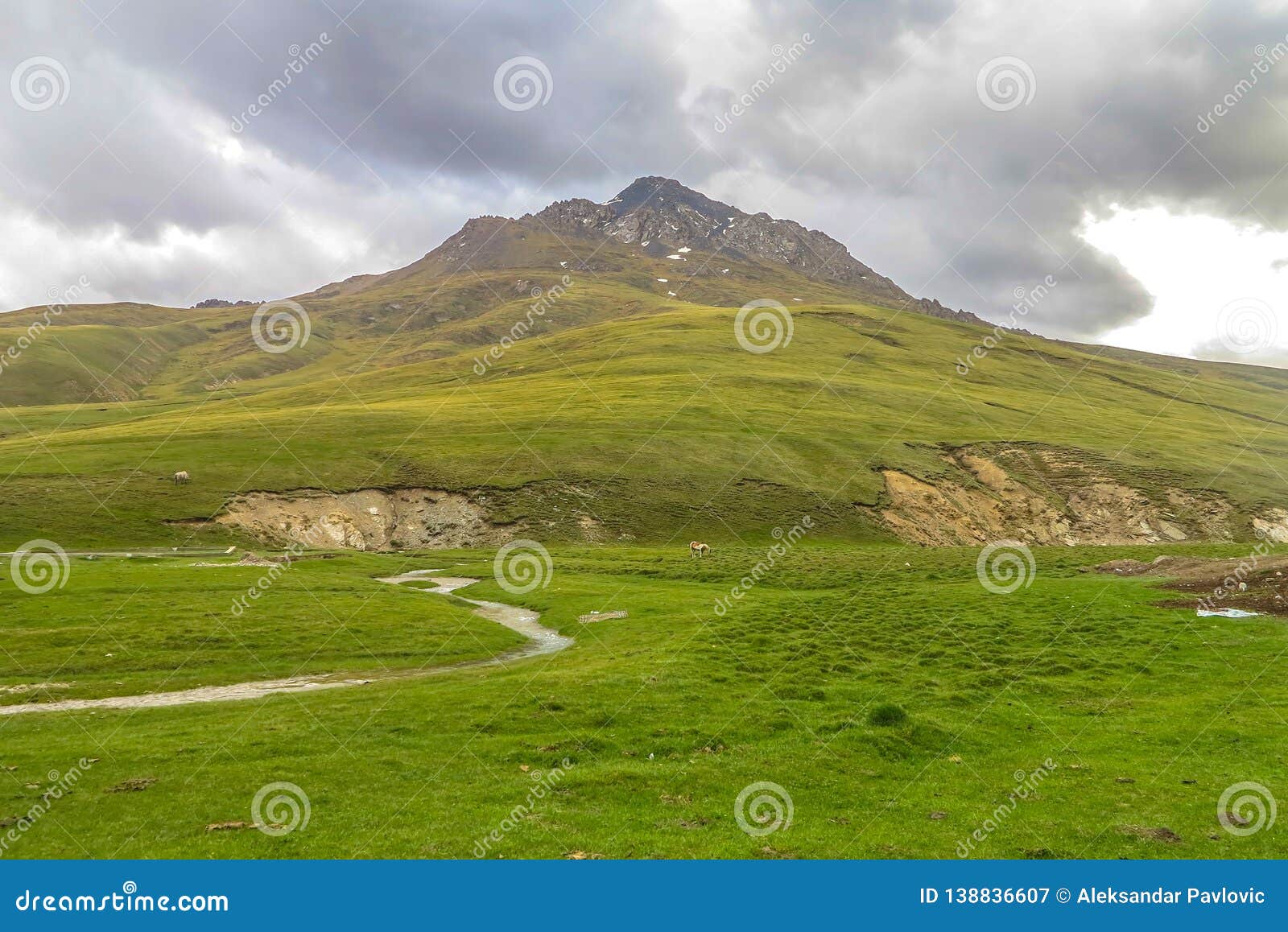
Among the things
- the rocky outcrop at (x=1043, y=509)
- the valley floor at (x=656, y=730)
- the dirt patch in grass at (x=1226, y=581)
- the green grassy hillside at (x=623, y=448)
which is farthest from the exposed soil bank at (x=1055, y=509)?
the valley floor at (x=656, y=730)

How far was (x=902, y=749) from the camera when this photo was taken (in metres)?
21.9

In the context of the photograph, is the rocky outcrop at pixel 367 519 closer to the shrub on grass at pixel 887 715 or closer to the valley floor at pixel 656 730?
the valley floor at pixel 656 730

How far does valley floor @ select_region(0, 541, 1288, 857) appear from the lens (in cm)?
1631

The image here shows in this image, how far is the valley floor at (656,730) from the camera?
16.3m

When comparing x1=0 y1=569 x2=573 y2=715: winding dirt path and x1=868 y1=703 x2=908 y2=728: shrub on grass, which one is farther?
x1=0 y1=569 x2=573 y2=715: winding dirt path

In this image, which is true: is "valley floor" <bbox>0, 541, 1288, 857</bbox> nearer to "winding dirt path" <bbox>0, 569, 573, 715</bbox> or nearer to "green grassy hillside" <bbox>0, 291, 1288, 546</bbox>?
"winding dirt path" <bbox>0, 569, 573, 715</bbox>

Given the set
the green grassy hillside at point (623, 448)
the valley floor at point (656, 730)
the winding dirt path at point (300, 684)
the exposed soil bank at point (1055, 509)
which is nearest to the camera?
the valley floor at point (656, 730)

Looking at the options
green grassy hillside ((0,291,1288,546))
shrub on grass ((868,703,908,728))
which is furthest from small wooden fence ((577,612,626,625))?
green grassy hillside ((0,291,1288,546))

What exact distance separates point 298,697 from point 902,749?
2225 centimetres

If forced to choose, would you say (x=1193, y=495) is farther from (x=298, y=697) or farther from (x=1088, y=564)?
(x=298, y=697)

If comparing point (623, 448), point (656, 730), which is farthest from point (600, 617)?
point (623, 448)

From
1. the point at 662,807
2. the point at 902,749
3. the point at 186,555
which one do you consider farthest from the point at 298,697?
the point at 186,555

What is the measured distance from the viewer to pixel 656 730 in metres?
23.2

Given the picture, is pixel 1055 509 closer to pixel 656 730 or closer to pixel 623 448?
pixel 623 448
